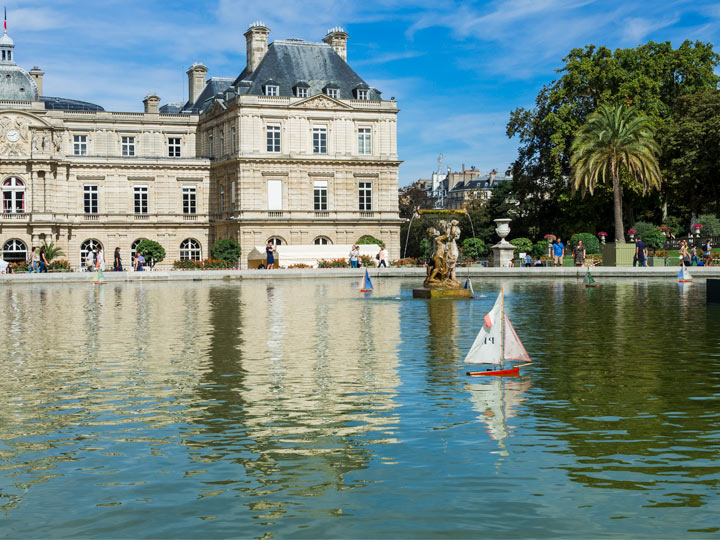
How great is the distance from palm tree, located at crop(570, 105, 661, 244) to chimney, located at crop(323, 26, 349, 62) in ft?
84.7

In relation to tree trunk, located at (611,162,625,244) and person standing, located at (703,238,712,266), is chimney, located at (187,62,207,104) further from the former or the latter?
person standing, located at (703,238,712,266)

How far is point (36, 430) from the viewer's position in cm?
962

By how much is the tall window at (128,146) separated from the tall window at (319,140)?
16.2m

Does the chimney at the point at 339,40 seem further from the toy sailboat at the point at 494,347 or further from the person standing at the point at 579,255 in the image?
the toy sailboat at the point at 494,347

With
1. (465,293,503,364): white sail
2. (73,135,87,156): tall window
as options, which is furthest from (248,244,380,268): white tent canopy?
(465,293,503,364): white sail

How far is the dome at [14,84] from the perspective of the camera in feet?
238

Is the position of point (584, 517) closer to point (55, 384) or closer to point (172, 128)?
point (55, 384)

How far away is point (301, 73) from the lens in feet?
231

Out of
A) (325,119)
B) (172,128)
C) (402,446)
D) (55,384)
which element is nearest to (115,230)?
(172,128)

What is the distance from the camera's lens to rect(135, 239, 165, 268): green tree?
6412 centimetres

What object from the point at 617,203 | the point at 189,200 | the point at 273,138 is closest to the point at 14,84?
the point at 189,200

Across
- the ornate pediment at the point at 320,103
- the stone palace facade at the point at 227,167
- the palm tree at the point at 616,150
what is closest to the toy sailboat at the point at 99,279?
the stone palace facade at the point at 227,167

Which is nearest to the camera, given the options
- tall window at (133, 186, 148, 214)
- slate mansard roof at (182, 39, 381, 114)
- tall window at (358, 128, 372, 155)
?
slate mansard roof at (182, 39, 381, 114)

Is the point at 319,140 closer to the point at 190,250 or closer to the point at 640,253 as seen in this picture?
the point at 190,250
